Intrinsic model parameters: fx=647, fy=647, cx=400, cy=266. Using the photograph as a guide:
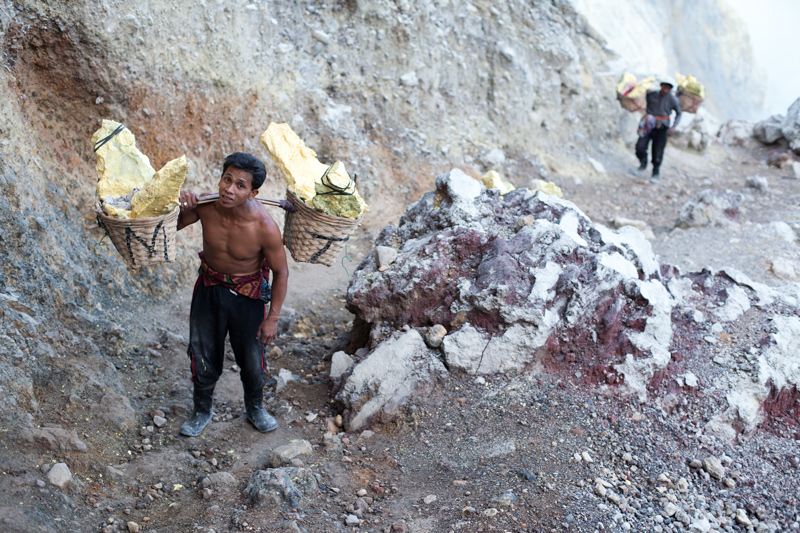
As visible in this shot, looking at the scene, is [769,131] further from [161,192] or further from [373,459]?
[161,192]

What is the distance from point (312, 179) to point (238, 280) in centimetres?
60

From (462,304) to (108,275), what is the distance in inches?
91.7

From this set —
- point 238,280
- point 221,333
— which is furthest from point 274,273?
point 221,333

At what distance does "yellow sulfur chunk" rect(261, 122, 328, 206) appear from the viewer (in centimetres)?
302

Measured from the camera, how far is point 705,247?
22.2 feet

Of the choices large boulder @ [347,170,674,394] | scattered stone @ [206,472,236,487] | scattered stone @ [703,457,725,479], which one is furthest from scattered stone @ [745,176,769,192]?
scattered stone @ [206,472,236,487]

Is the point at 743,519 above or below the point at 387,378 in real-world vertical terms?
below

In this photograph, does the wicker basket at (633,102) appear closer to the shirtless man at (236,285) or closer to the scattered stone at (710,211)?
the scattered stone at (710,211)

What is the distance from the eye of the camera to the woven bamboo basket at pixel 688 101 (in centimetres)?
947

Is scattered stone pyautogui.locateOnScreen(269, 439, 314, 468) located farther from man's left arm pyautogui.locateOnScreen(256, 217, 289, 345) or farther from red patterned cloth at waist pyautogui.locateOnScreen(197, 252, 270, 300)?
red patterned cloth at waist pyautogui.locateOnScreen(197, 252, 270, 300)

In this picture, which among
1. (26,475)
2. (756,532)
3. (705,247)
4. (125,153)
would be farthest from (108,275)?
(705,247)

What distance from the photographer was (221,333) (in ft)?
10.7

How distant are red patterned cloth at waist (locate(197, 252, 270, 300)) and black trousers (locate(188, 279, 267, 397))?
0.09ft

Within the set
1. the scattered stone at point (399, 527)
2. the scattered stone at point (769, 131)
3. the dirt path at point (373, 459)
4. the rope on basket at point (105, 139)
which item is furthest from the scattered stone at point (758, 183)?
the rope on basket at point (105, 139)
